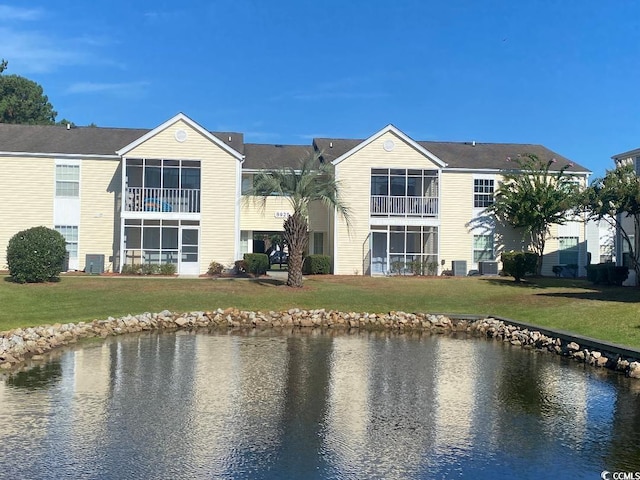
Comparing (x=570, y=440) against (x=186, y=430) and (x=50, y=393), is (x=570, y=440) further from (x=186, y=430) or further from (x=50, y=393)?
(x=50, y=393)

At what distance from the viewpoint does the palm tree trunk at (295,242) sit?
26.2m

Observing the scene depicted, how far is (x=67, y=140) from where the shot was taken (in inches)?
1326

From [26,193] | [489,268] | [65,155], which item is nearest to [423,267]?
[489,268]

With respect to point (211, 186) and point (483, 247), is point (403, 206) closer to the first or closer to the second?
point (483, 247)

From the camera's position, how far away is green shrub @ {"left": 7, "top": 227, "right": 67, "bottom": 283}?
24.7m

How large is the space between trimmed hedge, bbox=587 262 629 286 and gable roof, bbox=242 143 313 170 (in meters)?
16.8

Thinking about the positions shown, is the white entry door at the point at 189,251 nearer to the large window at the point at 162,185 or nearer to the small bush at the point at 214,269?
the small bush at the point at 214,269

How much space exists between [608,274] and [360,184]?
13.1 m

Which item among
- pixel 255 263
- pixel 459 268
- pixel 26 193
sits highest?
pixel 26 193

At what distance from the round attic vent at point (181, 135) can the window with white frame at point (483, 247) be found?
16877mm

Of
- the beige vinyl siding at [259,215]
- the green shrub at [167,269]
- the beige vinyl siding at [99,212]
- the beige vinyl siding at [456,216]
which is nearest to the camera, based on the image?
the green shrub at [167,269]

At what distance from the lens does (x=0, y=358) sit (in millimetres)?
13148

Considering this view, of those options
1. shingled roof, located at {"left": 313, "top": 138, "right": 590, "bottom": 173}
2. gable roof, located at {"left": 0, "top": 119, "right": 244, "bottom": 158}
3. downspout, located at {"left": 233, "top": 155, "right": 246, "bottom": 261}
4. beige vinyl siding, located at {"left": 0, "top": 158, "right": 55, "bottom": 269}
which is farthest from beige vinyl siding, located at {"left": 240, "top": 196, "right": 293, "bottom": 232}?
beige vinyl siding, located at {"left": 0, "top": 158, "right": 55, "bottom": 269}

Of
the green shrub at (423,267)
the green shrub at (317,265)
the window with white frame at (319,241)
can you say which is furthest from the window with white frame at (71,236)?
the green shrub at (423,267)
